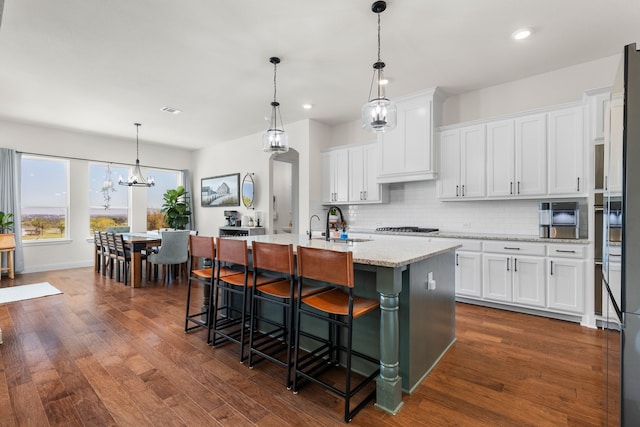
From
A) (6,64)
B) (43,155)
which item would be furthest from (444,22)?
(43,155)

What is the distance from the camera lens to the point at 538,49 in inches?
129

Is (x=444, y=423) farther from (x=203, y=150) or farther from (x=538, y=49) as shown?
(x=203, y=150)

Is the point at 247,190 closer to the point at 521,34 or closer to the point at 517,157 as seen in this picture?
the point at 517,157

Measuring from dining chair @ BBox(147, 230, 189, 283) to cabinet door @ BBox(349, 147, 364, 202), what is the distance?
3.00m

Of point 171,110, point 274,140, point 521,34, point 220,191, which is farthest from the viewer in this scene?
point 220,191

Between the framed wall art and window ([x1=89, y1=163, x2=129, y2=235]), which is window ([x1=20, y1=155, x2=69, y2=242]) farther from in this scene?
the framed wall art

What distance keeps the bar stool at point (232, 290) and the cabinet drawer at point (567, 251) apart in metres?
3.01

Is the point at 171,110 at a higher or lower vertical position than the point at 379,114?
higher

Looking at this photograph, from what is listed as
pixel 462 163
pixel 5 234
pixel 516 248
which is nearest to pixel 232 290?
pixel 516 248

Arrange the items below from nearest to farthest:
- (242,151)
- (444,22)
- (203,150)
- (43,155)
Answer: (444,22), (43,155), (242,151), (203,150)

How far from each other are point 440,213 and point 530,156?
4.55 ft

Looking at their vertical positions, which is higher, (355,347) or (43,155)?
(43,155)

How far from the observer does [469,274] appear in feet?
12.8

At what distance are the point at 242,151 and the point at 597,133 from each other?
19.7 feet
